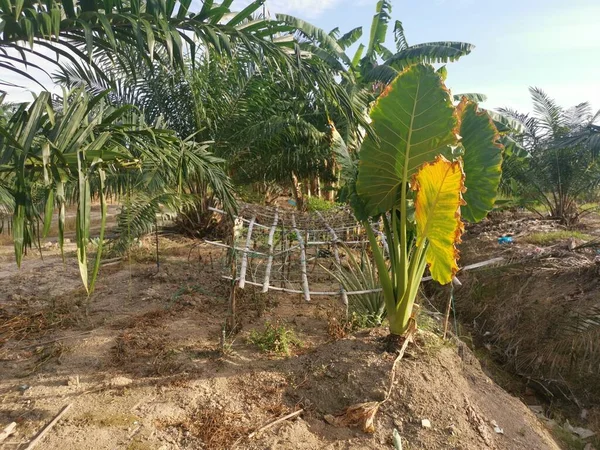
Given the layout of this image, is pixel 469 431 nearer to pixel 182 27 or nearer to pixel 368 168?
pixel 368 168

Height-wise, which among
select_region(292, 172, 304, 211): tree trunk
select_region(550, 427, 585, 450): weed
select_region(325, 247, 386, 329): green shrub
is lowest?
select_region(550, 427, 585, 450): weed

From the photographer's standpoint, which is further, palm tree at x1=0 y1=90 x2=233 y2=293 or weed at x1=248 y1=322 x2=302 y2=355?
weed at x1=248 y1=322 x2=302 y2=355

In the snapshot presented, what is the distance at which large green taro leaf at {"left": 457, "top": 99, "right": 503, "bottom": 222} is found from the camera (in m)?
2.90

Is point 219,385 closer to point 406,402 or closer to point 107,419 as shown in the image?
point 107,419

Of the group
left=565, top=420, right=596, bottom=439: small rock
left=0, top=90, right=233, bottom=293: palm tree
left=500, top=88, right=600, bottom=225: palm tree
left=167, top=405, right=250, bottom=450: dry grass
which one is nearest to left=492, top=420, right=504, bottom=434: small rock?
left=565, top=420, right=596, bottom=439: small rock

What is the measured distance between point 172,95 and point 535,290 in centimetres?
481

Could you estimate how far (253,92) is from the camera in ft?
17.9

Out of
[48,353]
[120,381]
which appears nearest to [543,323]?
[120,381]

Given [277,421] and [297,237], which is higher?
[297,237]

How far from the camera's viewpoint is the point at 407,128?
2.65m

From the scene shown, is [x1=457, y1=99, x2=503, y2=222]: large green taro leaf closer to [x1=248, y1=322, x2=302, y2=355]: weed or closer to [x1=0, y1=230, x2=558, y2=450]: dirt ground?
[x1=0, y1=230, x2=558, y2=450]: dirt ground

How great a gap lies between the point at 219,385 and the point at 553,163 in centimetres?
681

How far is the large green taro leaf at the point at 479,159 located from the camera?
9.50 ft

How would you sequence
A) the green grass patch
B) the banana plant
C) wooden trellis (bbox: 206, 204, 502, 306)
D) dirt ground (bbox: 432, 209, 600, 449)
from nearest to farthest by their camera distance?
the banana plant < dirt ground (bbox: 432, 209, 600, 449) < wooden trellis (bbox: 206, 204, 502, 306) < the green grass patch
